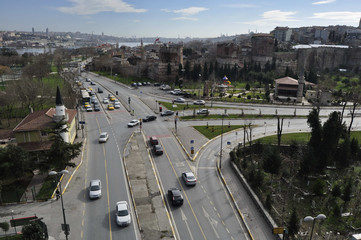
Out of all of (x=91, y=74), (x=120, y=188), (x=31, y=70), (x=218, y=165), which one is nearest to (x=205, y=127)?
(x=218, y=165)

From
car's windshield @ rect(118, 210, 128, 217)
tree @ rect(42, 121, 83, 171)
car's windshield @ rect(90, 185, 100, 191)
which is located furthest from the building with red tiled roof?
car's windshield @ rect(118, 210, 128, 217)

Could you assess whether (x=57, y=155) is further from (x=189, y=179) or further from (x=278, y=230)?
(x=278, y=230)

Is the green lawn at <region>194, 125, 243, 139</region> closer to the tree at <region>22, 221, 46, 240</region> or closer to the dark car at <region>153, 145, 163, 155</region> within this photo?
the dark car at <region>153, 145, 163, 155</region>

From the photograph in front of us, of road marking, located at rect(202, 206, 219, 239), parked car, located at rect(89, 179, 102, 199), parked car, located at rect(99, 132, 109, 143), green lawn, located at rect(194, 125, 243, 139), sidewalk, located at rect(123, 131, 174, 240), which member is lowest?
road marking, located at rect(202, 206, 219, 239)

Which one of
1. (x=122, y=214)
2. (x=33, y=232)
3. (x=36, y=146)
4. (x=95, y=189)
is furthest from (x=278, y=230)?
(x=36, y=146)

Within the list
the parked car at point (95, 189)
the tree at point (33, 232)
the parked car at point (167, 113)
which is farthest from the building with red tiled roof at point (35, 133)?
the parked car at point (167, 113)
